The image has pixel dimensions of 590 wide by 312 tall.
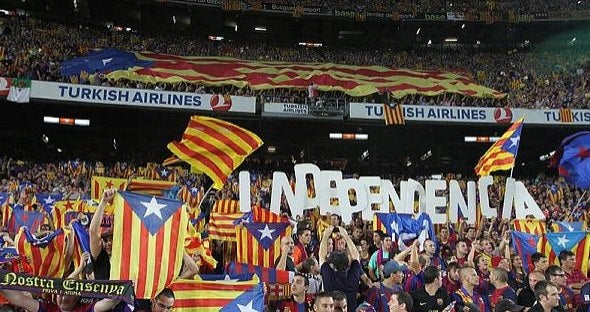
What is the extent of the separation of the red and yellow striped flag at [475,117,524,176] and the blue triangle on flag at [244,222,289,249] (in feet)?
16.2

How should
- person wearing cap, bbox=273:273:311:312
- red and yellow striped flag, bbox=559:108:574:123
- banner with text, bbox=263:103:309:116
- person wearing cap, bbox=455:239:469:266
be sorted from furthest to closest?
red and yellow striped flag, bbox=559:108:574:123
banner with text, bbox=263:103:309:116
person wearing cap, bbox=455:239:469:266
person wearing cap, bbox=273:273:311:312

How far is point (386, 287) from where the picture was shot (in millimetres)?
6582

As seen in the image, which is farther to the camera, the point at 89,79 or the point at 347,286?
the point at 89,79

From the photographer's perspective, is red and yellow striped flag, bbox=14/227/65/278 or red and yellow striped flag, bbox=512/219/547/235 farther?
red and yellow striped flag, bbox=512/219/547/235

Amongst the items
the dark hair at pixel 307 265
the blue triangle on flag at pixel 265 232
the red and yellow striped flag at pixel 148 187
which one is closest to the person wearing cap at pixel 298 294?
the dark hair at pixel 307 265

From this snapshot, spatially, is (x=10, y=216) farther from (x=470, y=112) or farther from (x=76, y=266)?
(x=470, y=112)

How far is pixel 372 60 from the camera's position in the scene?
31.7 metres

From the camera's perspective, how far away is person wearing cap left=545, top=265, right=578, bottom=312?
6441 mm

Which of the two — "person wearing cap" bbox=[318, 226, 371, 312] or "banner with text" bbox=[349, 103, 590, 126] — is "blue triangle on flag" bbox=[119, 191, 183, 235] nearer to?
"person wearing cap" bbox=[318, 226, 371, 312]

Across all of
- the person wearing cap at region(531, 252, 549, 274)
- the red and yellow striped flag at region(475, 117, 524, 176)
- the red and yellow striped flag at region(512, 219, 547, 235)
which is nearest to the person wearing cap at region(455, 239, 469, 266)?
the person wearing cap at region(531, 252, 549, 274)

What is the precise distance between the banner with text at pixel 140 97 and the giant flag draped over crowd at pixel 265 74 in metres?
1.29

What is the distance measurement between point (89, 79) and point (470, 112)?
13914mm

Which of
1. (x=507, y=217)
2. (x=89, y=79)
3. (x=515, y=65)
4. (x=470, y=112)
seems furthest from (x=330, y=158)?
(x=507, y=217)

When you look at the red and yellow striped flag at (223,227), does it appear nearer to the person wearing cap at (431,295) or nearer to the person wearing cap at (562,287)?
the person wearing cap at (431,295)
